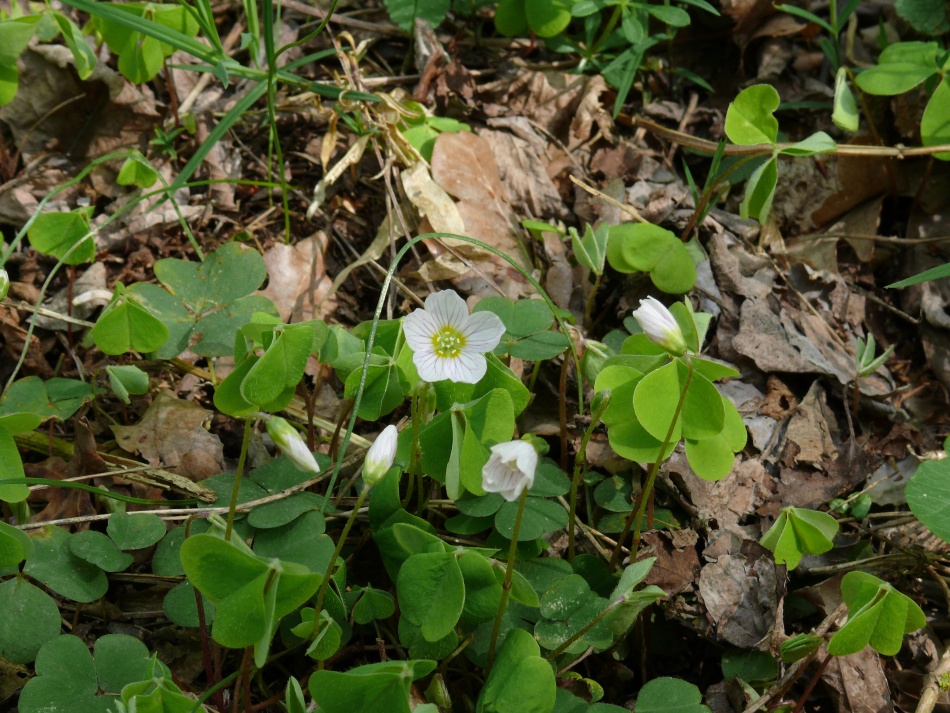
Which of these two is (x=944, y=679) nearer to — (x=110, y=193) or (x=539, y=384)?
(x=539, y=384)

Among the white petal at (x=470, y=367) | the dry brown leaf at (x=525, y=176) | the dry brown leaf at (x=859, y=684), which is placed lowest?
the dry brown leaf at (x=859, y=684)

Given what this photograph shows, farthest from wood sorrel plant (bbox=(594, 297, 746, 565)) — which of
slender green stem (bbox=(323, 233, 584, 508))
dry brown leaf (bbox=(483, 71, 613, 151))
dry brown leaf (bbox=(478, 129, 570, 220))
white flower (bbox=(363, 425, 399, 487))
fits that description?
dry brown leaf (bbox=(483, 71, 613, 151))

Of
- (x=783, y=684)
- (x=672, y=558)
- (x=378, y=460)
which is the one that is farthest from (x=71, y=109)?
(x=783, y=684)

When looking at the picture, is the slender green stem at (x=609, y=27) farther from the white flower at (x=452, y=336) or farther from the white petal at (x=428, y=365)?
the white petal at (x=428, y=365)

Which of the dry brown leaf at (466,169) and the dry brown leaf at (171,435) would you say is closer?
the dry brown leaf at (171,435)

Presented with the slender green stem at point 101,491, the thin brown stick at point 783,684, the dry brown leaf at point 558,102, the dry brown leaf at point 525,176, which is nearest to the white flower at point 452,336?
the slender green stem at point 101,491

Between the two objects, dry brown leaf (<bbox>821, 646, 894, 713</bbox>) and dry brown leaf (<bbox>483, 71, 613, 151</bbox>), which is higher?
dry brown leaf (<bbox>483, 71, 613, 151</bbox>)

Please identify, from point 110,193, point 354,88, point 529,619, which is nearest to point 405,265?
point 354,88

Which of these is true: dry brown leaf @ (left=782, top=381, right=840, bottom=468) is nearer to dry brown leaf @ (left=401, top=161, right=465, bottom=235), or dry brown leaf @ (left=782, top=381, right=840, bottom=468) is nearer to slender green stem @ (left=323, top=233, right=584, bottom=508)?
slender green stem @ (left=323, top=233, right=584, bottom=508)
